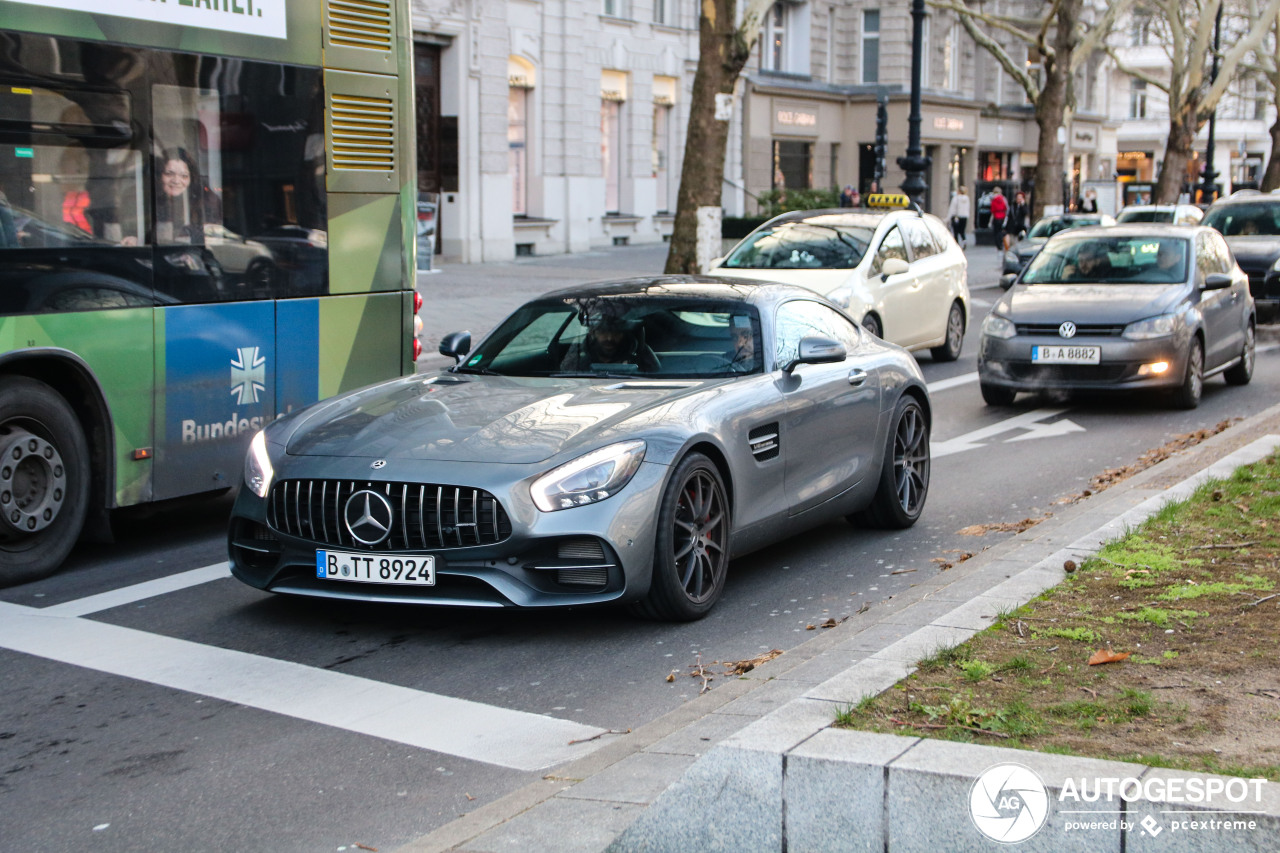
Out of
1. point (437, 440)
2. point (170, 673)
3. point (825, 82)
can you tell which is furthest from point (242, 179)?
point (825, 82)

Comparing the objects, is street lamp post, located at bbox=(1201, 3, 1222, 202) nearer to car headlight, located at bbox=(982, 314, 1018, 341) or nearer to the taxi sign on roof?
the taxi sign on roof

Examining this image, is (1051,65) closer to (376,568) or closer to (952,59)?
(952,59)

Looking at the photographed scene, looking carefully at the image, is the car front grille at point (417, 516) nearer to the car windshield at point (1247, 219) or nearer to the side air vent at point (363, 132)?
the side air vent at point (363, 132)

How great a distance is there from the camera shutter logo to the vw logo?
303 centimetres

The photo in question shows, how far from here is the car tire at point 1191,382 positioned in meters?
13.2

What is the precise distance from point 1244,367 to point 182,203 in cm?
1087

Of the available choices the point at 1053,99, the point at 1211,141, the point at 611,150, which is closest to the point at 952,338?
the point at 1053,99

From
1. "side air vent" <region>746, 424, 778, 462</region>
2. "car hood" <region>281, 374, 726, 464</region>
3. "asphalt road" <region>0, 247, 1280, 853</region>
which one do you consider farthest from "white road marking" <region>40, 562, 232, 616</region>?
"side air vent" <region>746, 424, 778, 462</region>

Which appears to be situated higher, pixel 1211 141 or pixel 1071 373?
pixel 1211 141

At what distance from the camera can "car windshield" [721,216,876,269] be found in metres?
15.2

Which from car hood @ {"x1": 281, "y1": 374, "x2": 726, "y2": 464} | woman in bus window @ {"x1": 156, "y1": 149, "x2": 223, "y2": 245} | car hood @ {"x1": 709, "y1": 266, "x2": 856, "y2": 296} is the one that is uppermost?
woman in bus window @ {"x1": 156, "y1": 149, "x2": 223, "y2": 245}

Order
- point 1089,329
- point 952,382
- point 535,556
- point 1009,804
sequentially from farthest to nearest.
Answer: point 952,382 → point 1089,329 → point 535,556 → point 1009,804

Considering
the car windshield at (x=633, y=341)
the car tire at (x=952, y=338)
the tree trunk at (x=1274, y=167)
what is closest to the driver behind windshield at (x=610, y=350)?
the car windshield at (x=633, y=341)

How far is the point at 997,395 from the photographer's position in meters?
13.7
